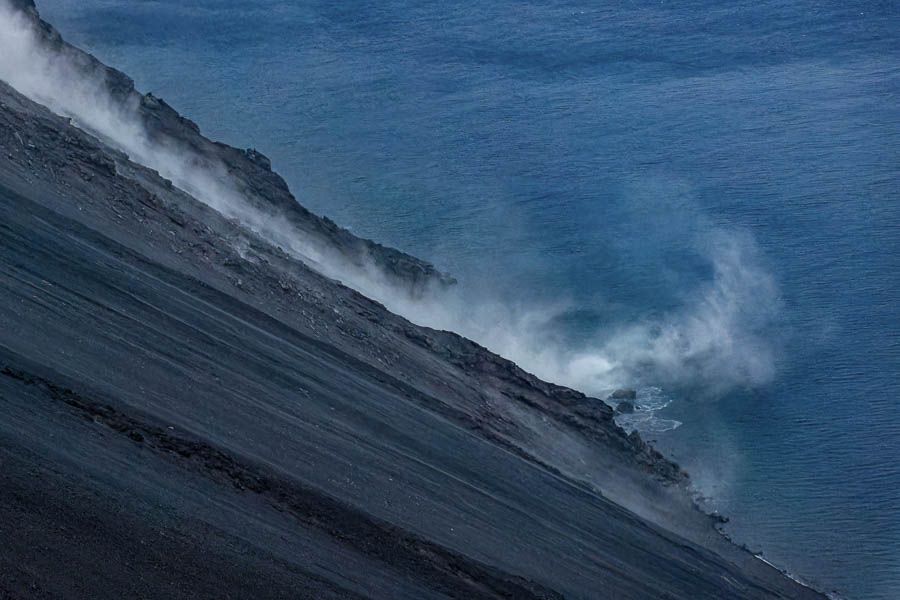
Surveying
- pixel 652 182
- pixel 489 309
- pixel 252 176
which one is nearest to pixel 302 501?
pixel 252 176

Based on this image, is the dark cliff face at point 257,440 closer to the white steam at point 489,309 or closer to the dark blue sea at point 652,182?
the white steam at point 489,309

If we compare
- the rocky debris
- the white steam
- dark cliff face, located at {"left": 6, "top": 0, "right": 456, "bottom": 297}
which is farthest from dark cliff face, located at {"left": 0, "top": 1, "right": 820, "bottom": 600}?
dark cliff face, located at {"left": 6, "top": 0, "right": 456, "bottom": 297}

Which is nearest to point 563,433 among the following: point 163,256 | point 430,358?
point 430,358

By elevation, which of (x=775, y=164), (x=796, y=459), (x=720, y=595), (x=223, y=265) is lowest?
(x=720, y=595)

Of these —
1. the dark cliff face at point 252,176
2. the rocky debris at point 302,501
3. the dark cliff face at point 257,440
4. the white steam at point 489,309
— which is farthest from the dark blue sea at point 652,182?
the rocky debris at point 302,501

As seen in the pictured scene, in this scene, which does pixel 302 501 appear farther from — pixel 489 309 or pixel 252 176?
pixel 489 309

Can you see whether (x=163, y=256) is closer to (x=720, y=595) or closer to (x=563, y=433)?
(x=563, y=433)
